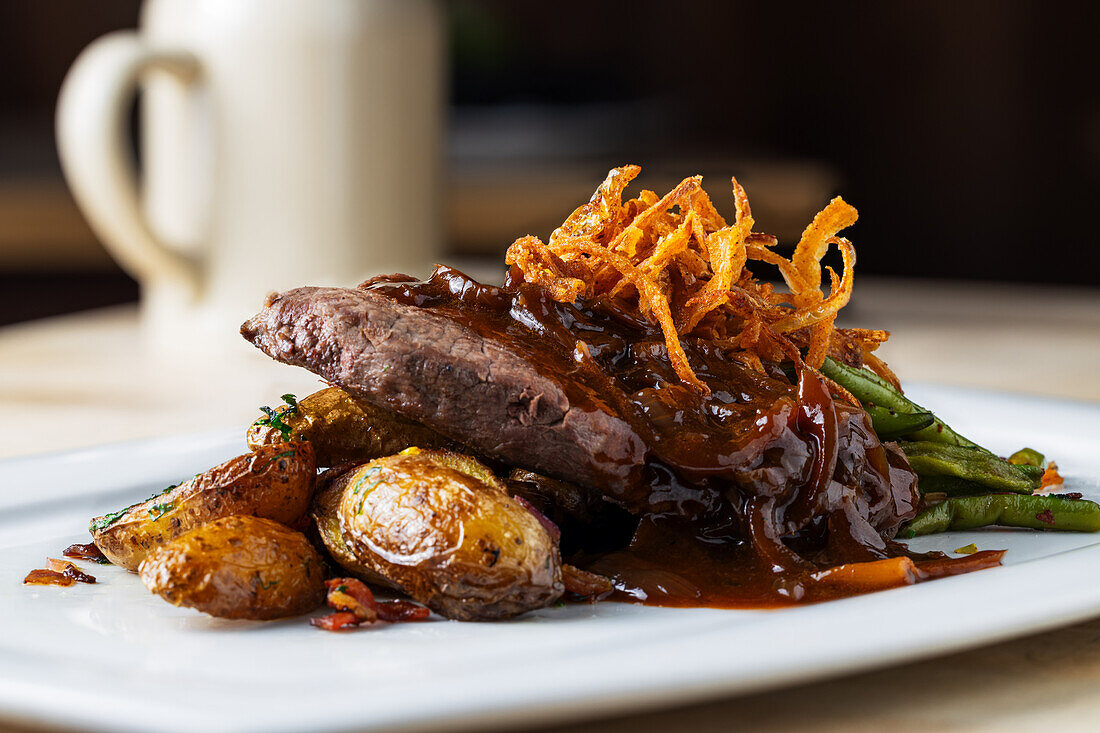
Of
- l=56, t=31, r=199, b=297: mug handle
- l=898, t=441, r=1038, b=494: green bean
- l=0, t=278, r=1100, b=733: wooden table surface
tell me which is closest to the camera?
l=0, t=278, r=1100, b=733: wooden table surface

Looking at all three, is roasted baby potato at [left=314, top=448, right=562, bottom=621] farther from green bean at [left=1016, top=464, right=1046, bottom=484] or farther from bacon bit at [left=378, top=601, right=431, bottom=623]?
green bean at [left=1016, top=464, right=1046, bottom=484]

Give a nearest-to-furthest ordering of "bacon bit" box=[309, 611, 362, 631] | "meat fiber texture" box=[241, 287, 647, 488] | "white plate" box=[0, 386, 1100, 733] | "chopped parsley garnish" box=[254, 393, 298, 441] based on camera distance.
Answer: "white plate" box=[0, 386, 1100, 733], "bacon bit" box=[309, 611, 362, 631], "meat fiber texture" box=[241, 287, 647, 488], "chopped parsley garnish" box=[254, 393, 298, 441]

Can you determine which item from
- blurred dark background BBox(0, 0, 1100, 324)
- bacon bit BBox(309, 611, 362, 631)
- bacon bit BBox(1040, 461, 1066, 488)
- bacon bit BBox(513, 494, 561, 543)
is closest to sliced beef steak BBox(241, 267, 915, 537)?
bacon bit BBox(513, 494, 561, 543)

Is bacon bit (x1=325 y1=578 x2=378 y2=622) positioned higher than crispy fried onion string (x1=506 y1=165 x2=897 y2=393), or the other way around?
crispy fried onion string (x1=506 y1=165 x2=897 y2=393)

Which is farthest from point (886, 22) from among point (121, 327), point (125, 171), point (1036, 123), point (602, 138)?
point (125, 171)

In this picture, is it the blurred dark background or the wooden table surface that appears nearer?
the wooden table surface

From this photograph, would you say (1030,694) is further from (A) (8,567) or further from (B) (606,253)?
(A) (8,567)
